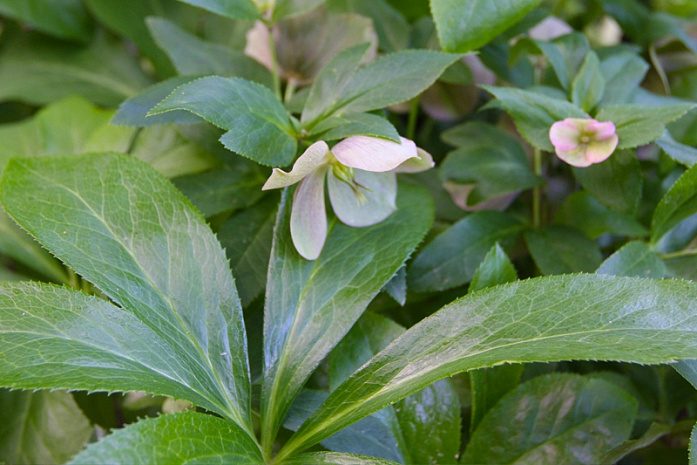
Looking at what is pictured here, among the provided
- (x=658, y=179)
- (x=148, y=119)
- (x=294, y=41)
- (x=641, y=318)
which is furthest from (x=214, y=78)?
(x=658, y=179)

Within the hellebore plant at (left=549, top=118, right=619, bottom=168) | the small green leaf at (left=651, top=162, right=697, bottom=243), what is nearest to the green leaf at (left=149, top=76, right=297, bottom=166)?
the hellebore plant at (left=549, top=118, right=619, bottom=168)

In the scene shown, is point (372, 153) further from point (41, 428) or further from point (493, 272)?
point (41, 428)

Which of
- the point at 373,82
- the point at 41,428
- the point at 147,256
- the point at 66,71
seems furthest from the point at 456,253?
the point at 66,71

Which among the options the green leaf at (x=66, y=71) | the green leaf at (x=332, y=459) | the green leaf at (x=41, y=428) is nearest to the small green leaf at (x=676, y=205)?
the green leaf at (x=332, y=459)

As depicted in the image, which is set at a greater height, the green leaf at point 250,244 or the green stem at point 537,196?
the green leaf at point 250,244

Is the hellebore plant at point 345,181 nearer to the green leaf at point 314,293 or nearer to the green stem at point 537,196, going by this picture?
the green leaf at point 314,293

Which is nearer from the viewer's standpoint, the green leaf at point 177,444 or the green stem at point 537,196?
the green leaf at point 177,444
